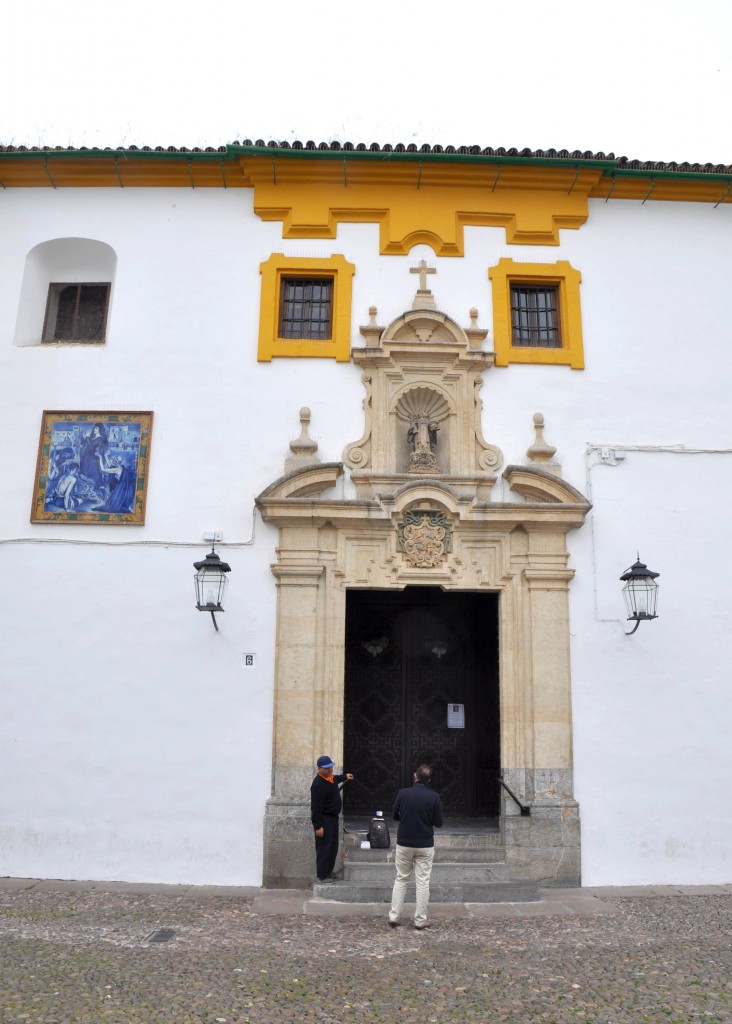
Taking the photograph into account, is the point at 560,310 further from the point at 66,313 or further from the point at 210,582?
the point at 66,313

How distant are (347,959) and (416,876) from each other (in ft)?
3.28

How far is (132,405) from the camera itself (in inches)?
342

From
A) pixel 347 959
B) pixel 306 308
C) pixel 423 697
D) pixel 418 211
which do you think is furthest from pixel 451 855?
pixel 418 211

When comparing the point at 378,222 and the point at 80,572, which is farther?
the point at 378,222

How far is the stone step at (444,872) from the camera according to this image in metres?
7.44

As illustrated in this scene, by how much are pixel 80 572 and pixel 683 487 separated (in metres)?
6.22

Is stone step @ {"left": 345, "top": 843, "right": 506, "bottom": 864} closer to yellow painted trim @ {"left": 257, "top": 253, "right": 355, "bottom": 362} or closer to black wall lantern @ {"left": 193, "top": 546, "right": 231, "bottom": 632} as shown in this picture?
black wall lantern @ {"left": 193, "top": 546, "right": 231, "bottom": 632}

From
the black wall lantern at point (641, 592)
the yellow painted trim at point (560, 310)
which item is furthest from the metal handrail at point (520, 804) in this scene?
the yellow painted trim at point (560, 310)

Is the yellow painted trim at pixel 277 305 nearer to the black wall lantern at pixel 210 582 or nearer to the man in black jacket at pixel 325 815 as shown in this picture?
the black wall lantern at pixel 210 582

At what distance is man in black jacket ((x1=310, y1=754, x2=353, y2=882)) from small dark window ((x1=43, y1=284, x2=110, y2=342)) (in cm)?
534

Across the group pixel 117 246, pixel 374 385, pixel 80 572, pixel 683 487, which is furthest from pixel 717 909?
pixel 117 246

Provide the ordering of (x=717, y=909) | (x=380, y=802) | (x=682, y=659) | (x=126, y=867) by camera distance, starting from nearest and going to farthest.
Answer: (x=717, y=909) → (x=126, y=867) → (x=682, y=659) → (x=380, y=802)

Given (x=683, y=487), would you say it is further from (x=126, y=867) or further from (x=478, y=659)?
(x=126, y=867)

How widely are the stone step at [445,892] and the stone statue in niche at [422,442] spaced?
3.92 m
